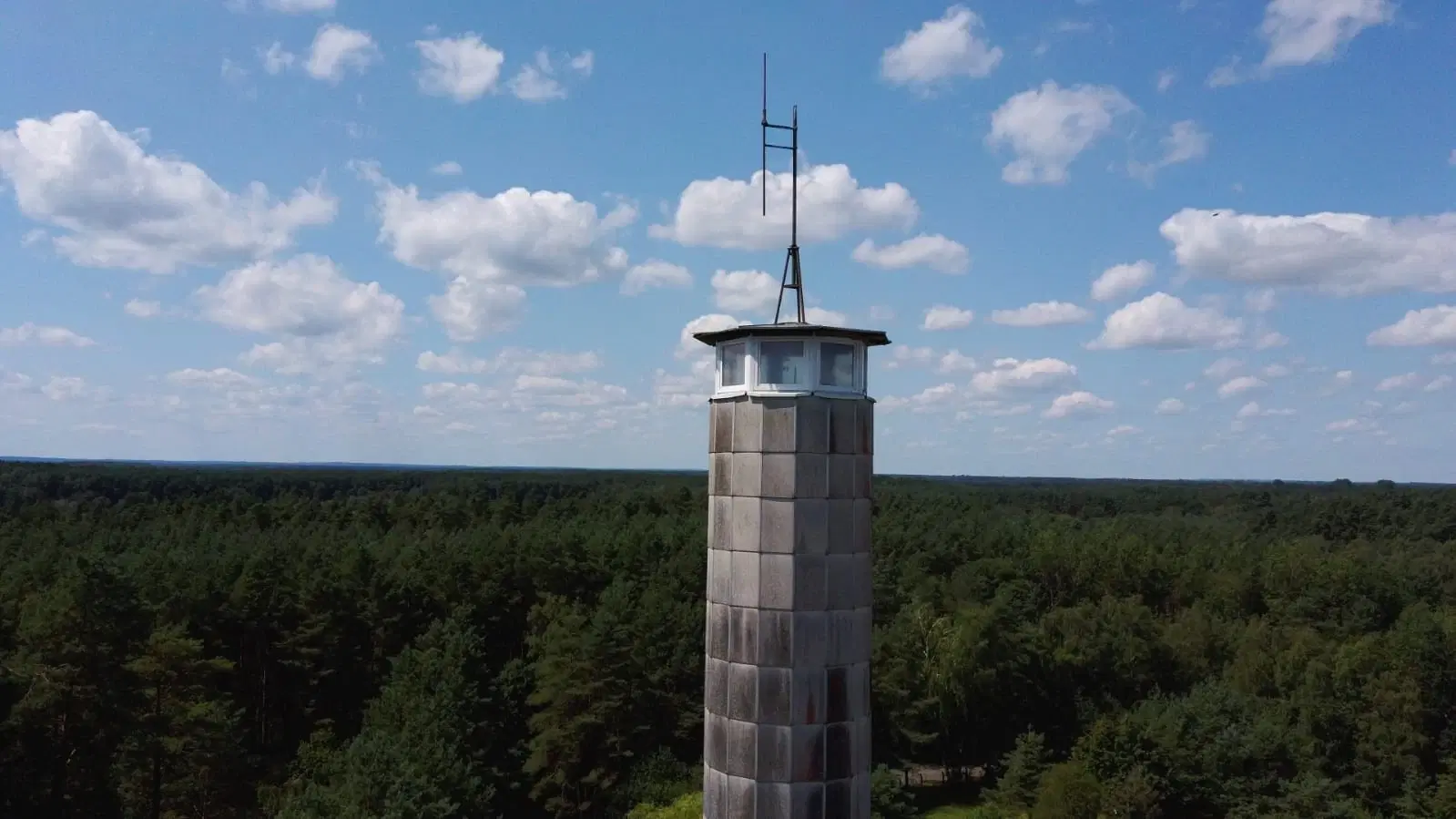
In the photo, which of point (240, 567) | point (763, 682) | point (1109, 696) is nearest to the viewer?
point (763, 682)

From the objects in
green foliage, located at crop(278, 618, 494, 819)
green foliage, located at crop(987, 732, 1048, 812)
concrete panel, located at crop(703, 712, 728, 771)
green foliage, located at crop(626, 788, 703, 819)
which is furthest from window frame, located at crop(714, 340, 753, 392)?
green foliage, located at crop(987, 732, 1048, 812)

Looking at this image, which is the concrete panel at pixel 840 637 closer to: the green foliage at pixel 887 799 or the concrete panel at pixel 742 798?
the concrete panel at pixel 742 798

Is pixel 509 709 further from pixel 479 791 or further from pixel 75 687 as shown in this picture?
pixel 75 687

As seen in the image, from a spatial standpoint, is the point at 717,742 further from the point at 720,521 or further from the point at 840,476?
the point at 840,476

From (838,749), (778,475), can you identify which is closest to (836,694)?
(838,749)

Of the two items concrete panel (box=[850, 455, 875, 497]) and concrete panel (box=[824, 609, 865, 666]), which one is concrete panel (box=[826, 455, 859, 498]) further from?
concrete panel (box=[824, 609, 865, 666])

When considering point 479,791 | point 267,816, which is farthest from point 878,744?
point 267,816
